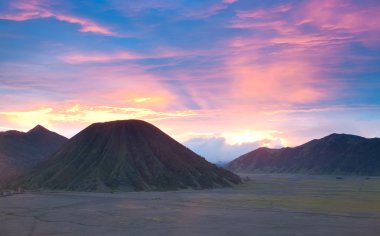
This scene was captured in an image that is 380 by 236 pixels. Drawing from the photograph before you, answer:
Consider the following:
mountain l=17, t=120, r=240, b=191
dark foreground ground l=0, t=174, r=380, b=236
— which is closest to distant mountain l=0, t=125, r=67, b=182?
mountain l=17, t=120, r=240, b=191

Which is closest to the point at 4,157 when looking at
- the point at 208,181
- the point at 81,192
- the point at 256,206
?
the point at 81,192

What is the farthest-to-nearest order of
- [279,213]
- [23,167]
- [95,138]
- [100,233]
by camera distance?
[23,167] < [95,138] < [279,213] < [100,233]

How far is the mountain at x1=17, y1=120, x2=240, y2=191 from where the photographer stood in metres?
116

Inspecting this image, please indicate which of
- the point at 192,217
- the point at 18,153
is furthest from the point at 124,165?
the point at 18,153

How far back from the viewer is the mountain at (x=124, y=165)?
116m

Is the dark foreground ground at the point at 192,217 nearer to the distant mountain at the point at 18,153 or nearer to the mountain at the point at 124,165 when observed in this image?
the mountain at the point at 124,165

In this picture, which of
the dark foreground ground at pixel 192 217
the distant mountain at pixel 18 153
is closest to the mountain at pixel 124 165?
the distant mountain at pixel 18 153

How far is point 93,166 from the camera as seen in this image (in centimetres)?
12275

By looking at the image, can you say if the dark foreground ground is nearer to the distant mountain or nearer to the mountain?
the mountain

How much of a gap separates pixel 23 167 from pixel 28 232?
4603 inches

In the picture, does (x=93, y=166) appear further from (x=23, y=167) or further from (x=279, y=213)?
(x=279, y=213)

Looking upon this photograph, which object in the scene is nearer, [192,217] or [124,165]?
[192,217]

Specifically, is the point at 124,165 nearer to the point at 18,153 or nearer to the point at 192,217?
the point at 192,217

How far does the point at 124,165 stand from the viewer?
121500mm
